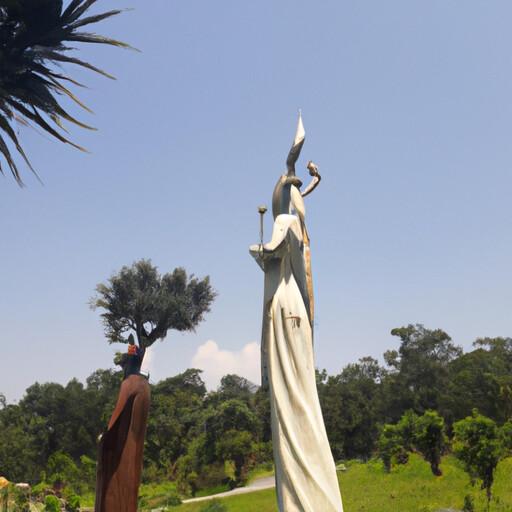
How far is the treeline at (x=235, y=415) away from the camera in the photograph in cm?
2394

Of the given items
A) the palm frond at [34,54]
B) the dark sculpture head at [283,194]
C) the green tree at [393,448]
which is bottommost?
the green tree at [393,448]

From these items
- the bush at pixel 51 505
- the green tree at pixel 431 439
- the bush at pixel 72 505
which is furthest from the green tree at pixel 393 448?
the bush at pixel 51 505

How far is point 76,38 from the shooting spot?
1201cm

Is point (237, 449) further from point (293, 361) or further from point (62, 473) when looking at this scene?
point (293, 361)

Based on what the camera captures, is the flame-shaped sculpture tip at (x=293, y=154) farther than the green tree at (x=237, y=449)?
A: No

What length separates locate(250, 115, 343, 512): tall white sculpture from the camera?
5121 millimetres

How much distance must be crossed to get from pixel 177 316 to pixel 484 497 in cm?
1709

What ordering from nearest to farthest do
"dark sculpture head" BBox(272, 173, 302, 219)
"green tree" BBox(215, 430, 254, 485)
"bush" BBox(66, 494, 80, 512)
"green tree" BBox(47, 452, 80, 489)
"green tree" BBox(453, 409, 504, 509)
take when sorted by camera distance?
"dark sculpture head" BBox(272, 173, 302, 219), "green tree" BBox(453, 409, 504, 509), "bush" BBox(66, 494, 80, 512), "green tree" BBox(47, 452, 80, 489), "green tree" BBox(215, 430, 254, 485)

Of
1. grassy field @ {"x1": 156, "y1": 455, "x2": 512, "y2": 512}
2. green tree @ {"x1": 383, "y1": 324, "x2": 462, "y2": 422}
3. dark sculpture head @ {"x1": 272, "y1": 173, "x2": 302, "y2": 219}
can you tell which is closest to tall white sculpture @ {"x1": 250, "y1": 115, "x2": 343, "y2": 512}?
dark sculpture head @ {"x1": 272, "y1": 173, "x2": 302, "y2": 219}

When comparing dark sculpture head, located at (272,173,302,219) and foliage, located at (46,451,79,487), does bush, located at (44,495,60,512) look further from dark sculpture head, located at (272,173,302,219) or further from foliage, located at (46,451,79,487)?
dark sculpture head, located at (272,173,302,219)

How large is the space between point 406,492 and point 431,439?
1.74 m

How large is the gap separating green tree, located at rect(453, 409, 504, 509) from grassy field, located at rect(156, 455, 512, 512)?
0.49 meters

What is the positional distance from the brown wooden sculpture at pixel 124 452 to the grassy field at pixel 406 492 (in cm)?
849

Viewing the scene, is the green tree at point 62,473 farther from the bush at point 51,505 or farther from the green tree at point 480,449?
the green tree at point 480,449
